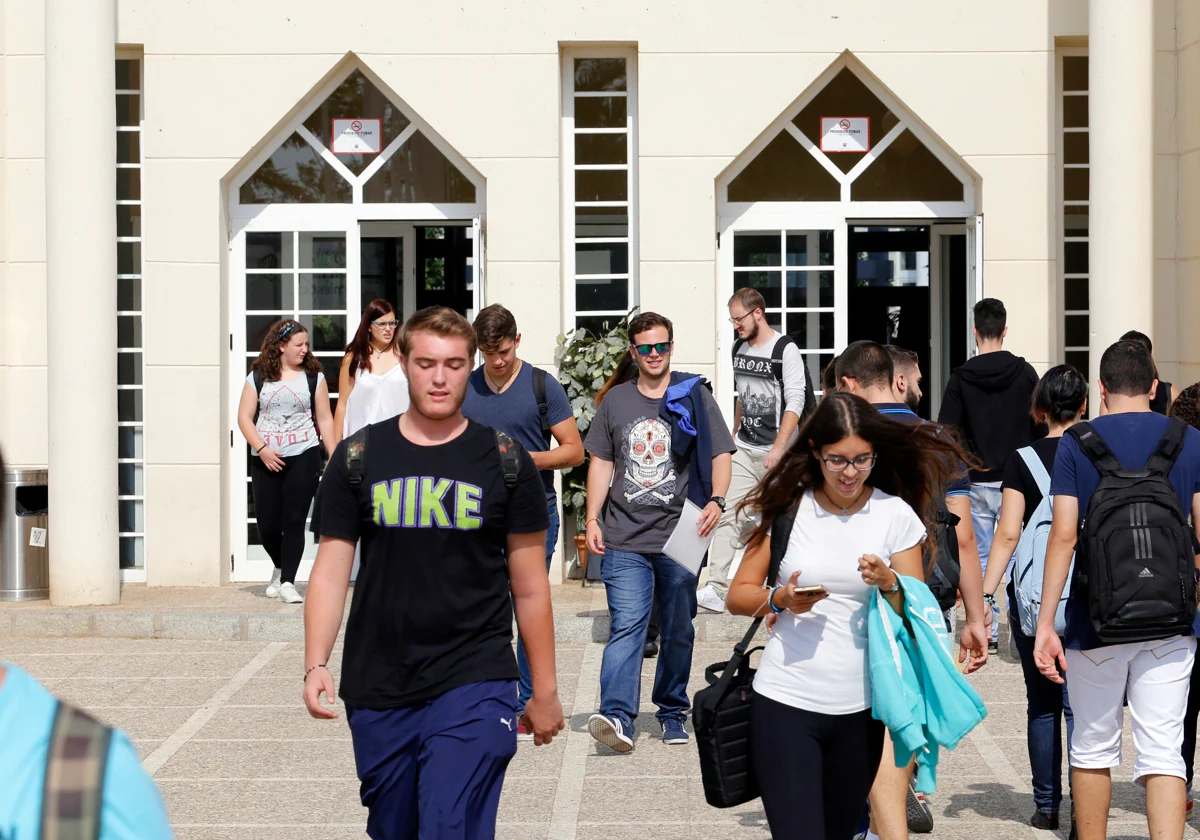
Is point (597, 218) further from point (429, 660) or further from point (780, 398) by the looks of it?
point (429, 660)

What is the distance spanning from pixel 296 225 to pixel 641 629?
634 centimetres

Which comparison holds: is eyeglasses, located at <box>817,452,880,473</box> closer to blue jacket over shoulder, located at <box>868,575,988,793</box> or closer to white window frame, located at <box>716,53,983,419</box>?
blue jacket over shoulder, located at <box>868,575,988,793</box>

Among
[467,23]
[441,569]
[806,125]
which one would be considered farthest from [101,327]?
[441,569]

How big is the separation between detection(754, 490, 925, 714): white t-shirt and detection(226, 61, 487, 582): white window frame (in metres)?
8.26

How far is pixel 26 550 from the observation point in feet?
39.4

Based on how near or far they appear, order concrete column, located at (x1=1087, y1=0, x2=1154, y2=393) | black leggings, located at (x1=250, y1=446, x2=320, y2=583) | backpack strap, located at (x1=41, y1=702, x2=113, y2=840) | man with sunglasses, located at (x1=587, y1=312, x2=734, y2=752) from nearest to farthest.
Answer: backpack strap, located at (x1=41, y1=702, x2=113, y2=840) → man with sunglasses, located at (x1=587, y1=312, x2=734, y2=752) → black leggings, located at (x1=250, y1=446, x2=320, y2=583) → concrete column, located at (x1=1087, y1=0, x2=1154, y2=393)

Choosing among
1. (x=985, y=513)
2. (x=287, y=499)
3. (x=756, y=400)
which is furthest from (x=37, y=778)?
(x=287, y=499)

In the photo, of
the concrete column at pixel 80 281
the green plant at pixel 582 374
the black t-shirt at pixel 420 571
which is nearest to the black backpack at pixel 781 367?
the green plant at pixel 582 374

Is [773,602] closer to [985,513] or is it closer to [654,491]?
[654,491]

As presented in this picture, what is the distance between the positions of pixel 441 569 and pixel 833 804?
1227 mm

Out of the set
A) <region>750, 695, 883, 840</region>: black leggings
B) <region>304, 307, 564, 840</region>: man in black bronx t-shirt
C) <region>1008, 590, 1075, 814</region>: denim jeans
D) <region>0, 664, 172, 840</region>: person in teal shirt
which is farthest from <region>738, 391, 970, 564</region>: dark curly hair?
<region>0, 664, 172, 840</region>: person in teal shirt

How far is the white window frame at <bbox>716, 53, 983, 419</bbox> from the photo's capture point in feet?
41.5

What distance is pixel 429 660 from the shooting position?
171 inches

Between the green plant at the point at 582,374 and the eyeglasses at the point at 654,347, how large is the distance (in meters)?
3.89
